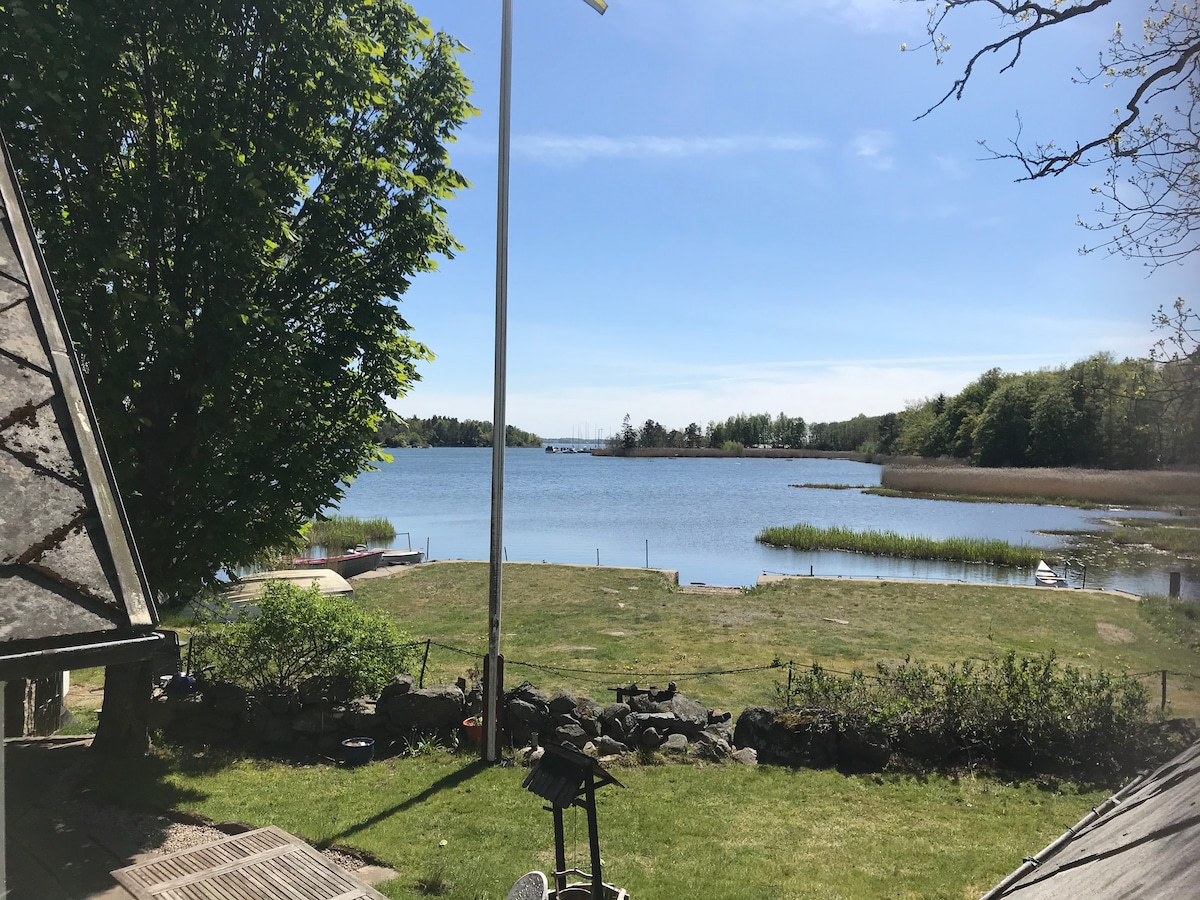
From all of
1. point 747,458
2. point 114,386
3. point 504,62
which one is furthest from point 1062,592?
point 747,458

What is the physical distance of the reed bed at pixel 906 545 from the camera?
34.8 meters

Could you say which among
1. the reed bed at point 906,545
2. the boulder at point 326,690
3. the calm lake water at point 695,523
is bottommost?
the calm lake water at point 695,523

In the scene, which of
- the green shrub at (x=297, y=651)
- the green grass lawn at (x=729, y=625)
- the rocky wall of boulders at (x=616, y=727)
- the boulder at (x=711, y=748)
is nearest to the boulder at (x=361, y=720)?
the green shrub at (x=297, y=651)

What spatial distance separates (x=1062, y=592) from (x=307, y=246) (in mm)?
25865

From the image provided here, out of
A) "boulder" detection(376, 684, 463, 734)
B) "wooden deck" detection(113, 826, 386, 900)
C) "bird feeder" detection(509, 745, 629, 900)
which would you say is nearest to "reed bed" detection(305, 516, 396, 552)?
"boulder" detection(376, 684, 463, 734)

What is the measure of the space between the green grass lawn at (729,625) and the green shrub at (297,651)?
3.47m

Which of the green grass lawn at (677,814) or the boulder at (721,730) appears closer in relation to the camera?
the green grass lawn at (677,814)

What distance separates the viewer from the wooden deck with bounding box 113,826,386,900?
244 inches

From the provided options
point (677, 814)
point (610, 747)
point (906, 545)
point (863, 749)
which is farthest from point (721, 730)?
point (906, 545)

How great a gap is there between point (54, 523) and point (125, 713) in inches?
353

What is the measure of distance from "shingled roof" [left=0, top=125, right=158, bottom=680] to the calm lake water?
318cm

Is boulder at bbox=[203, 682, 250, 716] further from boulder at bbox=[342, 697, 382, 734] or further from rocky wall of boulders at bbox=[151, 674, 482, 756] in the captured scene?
boulder at bbox=[342, 697, 382, 734]

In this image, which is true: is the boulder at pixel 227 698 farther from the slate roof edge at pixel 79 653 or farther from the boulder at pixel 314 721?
the slate roof edge at pixel 79 653

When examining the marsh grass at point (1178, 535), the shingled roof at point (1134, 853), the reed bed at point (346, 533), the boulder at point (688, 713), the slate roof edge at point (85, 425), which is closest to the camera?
the shingled roof at point (1134, 853)
